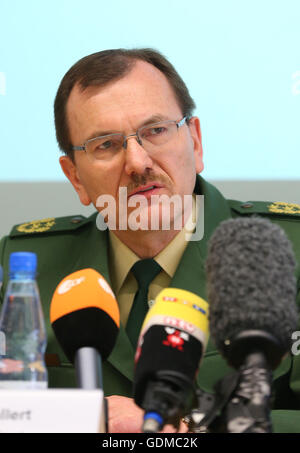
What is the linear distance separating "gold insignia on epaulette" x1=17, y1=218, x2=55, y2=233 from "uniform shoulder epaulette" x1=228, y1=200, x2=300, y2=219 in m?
0.57

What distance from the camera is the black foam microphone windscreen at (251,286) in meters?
0.70

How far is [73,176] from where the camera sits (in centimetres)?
192

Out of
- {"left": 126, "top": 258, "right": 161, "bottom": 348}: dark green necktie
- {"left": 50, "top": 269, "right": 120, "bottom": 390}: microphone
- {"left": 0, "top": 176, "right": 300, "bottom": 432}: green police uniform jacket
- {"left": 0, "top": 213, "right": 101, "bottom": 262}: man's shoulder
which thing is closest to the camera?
{"left": 50, "top": 269, "right": 120, "bottom": 390}: microphone

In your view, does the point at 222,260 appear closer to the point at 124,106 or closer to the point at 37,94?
the point at 124,106

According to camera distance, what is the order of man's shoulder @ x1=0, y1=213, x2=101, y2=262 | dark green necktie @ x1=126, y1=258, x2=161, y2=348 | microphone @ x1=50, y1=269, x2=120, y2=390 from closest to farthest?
microphone @ x1=50, y1=269, x2=120, y2=390
dark green necktie @ x1=126, y1=258, x2=161, y2=348
man's shoulder @ x1=0, y1=213, x2=101, y2=262

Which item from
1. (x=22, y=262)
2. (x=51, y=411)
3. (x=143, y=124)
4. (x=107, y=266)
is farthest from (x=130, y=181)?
(x=51, y=411)

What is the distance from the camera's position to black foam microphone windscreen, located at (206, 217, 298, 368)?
70cm

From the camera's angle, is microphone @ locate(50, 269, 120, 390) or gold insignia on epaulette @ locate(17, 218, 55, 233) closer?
microphone @ locate(50, 269, 120, 390)

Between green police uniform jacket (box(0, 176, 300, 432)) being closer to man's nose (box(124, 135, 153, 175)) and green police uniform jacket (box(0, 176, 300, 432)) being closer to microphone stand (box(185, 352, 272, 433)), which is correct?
man's nose (box(124, 135, 153, 175))

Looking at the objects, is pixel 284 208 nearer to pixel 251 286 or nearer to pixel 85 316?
pixel 85 316

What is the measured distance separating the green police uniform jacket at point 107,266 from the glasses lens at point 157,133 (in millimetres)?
232

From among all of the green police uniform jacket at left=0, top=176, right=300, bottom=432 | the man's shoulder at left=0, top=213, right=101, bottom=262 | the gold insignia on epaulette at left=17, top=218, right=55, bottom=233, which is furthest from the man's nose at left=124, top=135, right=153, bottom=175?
the gold insignia on epaulette at left=17, top=218, right=55, bottom=233

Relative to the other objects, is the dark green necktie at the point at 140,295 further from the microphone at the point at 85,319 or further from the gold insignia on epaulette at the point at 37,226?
the microphone at the point at 85,319

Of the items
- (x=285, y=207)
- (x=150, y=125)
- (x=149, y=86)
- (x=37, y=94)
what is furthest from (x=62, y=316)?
(x=37, y=94)
